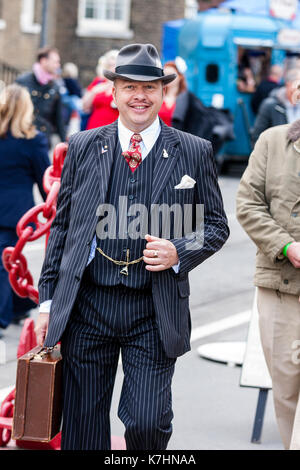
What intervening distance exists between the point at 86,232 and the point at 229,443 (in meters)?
2.07

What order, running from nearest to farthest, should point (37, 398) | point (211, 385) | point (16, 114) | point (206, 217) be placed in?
point (37, 398), point (206, 217), point (211, 385), point (16, 114)

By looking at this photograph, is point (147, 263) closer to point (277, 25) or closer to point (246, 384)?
point (246, 384)

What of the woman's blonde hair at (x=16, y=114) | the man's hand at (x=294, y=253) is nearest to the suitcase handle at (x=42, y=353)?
the man's hand at (x=294, y=253)

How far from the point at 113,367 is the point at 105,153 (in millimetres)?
869

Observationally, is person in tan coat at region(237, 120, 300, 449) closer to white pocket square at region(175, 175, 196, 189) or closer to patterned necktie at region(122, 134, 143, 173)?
white pocket square at region(175, 175, 196, 189)

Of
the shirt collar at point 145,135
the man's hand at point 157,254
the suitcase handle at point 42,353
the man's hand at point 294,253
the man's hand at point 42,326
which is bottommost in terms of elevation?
the suitcase handle at point 42,353

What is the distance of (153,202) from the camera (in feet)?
12.9

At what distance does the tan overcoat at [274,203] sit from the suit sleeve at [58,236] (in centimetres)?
100

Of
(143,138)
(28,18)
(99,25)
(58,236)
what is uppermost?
(143,138)

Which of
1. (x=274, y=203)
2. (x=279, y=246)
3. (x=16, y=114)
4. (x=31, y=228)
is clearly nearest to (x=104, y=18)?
(x=16, y=114)

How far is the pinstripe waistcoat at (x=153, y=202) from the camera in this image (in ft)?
12.9

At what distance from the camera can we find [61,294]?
398cm

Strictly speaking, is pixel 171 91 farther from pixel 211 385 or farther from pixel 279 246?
pixel 279 246

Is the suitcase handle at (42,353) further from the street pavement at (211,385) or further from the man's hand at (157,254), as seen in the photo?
the street pavement at (211,385)
